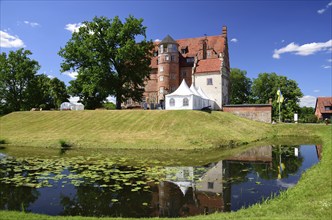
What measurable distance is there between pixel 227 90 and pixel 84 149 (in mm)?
38610

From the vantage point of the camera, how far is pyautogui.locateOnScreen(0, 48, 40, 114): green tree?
60.6 meters

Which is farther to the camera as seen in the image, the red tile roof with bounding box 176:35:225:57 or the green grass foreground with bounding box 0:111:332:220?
the red tile roof with bounding box 176:35:225:57

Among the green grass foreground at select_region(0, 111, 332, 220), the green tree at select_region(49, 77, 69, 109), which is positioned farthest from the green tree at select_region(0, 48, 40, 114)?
the green grass foreground at select_region(0, 111, 332, 220)

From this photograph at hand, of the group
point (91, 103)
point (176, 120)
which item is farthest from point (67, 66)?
point (176, 120)

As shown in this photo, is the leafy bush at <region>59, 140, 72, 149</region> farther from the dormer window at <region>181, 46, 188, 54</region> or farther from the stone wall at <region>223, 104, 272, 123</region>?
the dormer window at <region>181, 46, 188, 54</region>

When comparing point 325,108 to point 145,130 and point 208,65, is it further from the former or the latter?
point 145,130

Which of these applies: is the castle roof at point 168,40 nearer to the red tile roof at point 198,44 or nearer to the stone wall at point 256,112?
the red tile roof at point 198,44

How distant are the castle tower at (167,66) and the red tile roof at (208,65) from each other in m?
4.79

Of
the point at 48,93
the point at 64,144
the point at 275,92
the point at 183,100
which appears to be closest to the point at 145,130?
the point at 64,144

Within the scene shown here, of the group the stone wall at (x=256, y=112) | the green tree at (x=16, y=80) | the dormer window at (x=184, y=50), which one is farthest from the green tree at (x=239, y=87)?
the green tree at (x=16, y=80)

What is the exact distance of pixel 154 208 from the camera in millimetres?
10875

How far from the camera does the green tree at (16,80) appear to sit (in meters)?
60.6

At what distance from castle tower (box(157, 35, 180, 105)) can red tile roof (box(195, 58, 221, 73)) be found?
4788 mm

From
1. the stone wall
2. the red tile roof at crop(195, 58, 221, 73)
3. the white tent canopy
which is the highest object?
the red tile roof at crop(195, 58, 221, 73)
